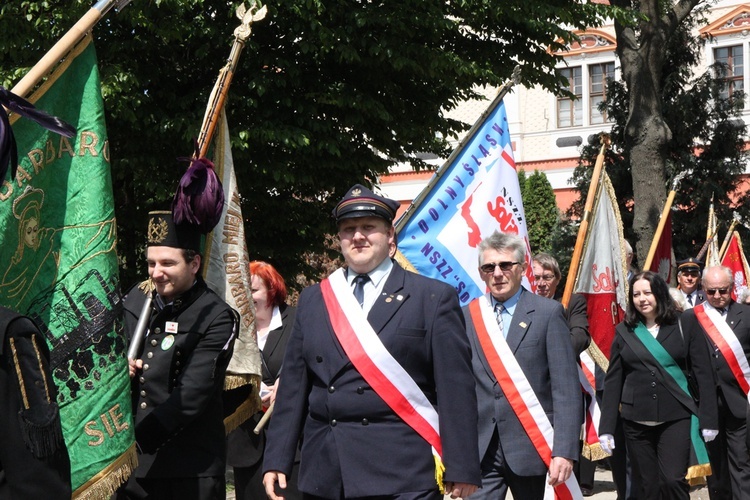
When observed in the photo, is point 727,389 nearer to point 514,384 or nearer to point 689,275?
point 689,275

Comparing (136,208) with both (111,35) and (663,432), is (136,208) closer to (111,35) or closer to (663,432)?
(111,35)

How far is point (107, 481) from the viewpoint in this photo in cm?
452

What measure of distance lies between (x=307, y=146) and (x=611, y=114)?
52.3 ft

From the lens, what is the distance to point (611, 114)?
28312 millimetres

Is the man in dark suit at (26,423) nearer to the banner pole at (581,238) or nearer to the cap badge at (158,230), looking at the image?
the cap badge at (158,230)

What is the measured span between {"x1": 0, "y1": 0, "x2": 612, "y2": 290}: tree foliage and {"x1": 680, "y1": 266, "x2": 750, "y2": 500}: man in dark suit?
5.37m

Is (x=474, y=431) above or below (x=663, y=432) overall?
above

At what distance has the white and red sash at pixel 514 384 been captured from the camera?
603 centimetres

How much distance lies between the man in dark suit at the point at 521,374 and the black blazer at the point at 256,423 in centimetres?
136

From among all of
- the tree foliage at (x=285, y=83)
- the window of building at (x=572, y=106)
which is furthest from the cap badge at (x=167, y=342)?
the window of building at (x=572, y=106)

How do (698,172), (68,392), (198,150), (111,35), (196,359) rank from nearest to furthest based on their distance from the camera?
1. (68,392)
2. (196,359)
3. (198,150)
4. (111,35)
5. (698,172)

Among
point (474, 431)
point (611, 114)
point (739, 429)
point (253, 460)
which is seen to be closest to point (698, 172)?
point (611, 114)

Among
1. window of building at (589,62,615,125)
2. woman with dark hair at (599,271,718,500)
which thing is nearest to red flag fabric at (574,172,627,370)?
woman with dark hair at (599,271,718,500)

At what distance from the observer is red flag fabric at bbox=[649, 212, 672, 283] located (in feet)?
40.6
